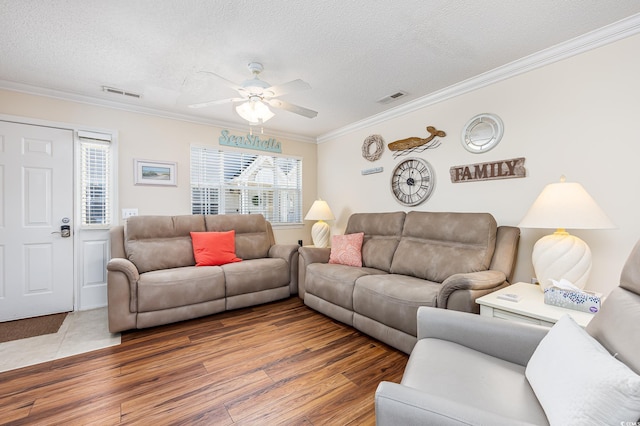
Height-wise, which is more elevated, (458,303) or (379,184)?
(379,184)

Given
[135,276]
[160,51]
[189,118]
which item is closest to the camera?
[160,51]

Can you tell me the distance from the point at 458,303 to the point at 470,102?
2.13 m

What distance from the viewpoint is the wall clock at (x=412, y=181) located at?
10.8ft

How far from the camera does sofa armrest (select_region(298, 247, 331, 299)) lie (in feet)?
11.2

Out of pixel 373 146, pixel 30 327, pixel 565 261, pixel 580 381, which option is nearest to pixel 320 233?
pixel 373 146

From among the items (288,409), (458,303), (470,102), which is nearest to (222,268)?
(288,409)

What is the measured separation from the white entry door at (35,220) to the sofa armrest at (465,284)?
399 centimetres

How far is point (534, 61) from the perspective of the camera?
240 centimetres

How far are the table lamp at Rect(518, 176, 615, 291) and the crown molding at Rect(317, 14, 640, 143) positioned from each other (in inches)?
45.8

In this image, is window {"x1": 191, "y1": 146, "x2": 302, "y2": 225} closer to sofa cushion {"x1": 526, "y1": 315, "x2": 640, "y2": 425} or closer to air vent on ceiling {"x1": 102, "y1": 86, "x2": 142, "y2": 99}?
air vent on ceiling {"x1": 102, "y1": 86, "x2": 142, "y2": 99}

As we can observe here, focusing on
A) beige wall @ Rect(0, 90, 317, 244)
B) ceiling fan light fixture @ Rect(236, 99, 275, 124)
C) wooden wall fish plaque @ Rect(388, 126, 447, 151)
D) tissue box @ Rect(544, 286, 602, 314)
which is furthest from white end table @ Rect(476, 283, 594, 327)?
beige wall @ Rect(0, 90, 317, 244)

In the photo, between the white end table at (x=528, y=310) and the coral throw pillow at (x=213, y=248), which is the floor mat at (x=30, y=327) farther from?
the white end table at (x=528, y=310)

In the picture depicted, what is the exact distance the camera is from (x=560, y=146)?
231cm

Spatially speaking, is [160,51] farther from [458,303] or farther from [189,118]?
[458,303]
